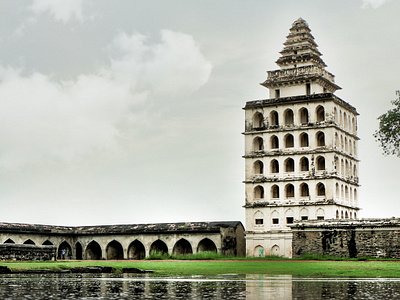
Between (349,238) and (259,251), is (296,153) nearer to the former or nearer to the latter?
(259,251)

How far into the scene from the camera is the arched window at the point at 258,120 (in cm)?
6606

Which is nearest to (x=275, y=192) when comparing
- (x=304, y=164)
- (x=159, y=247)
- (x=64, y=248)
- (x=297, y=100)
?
(x=304, y=164)

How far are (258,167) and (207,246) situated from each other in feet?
33.0

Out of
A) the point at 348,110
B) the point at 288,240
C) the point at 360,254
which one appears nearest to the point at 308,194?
the point at 288,240

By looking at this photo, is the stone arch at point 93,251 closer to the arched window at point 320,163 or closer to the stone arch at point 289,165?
the stone arch at point 289,165

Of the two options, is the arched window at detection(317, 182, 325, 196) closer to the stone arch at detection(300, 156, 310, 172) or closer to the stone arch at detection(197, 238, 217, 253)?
the stone arch at detection(300, 156, 310, 172)

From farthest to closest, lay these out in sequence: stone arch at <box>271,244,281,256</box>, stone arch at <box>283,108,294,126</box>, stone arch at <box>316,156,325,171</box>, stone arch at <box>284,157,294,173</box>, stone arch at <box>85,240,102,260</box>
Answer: stone arch at <box>283,108,294,126</box>
stone arch at <box>284,157,294,173</box>
stone arch at <box>85,240,102,260</box>
stone arch at <box>316,156,325,171</box>
stone arch at <box>271,244,281,256</box>

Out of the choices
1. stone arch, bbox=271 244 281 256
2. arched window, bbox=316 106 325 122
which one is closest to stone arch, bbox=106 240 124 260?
stone arch, bbox=271 244 281 256

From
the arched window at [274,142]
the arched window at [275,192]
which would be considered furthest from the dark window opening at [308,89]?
the arched window at [275,192]

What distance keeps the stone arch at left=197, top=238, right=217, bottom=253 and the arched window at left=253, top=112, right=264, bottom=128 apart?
41.9 feet

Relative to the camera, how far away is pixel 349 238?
4750 cm

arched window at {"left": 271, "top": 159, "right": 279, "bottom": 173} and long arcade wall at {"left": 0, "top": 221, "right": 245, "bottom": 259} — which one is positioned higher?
arched window at {"left": 271, "top": 159, "right": 279, "bottom": 173}

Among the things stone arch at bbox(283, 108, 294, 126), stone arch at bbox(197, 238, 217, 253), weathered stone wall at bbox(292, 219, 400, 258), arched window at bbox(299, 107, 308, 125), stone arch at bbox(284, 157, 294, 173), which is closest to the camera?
weathered stone wall at bbox(292, 219, 400, 258)

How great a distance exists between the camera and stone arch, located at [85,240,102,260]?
64.2 metres
